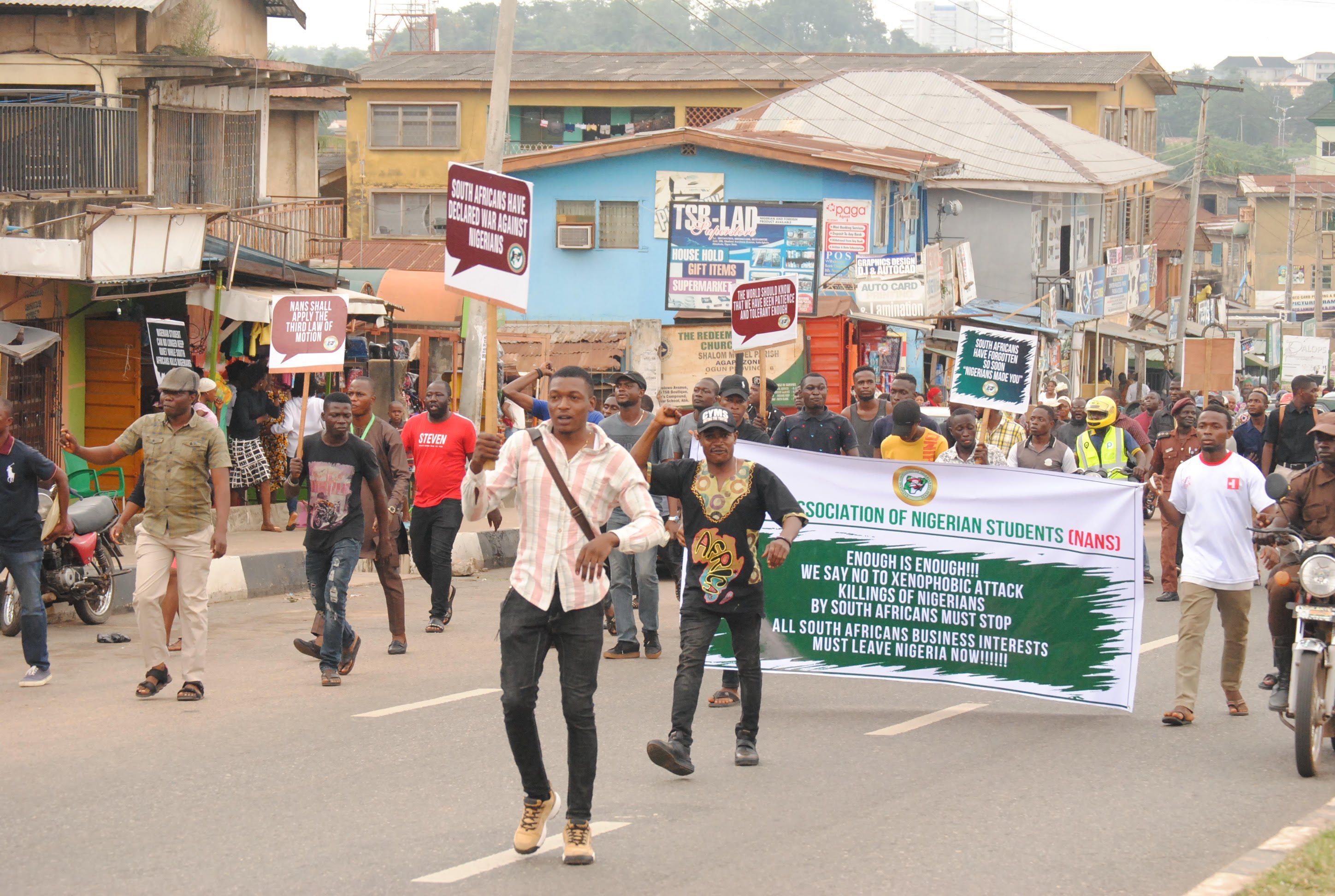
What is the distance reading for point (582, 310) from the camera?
32812mm

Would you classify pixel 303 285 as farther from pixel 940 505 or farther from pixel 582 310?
pixel 940 505

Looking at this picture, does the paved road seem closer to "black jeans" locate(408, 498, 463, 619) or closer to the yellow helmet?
"black jeans" locate(408, 498, 463, 619)

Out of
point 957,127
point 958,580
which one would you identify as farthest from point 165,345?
point 957,127

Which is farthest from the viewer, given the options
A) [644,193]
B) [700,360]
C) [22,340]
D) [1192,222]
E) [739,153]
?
[1192,222]

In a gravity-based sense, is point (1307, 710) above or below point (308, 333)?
below

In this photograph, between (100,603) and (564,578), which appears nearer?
(564,578)

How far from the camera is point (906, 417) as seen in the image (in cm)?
1217

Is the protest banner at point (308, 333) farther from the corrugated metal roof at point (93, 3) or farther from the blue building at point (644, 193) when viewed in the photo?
the blue building at point (644, 193)

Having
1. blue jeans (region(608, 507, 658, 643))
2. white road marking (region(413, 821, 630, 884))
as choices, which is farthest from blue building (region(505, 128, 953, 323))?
white road marking (region(413, 821, 630, 884))

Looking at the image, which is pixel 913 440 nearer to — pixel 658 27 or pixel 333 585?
pixel 333 585

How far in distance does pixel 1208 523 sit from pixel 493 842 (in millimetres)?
4820

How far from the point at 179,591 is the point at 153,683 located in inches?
23.3

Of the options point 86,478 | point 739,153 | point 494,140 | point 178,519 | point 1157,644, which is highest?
point 739,153

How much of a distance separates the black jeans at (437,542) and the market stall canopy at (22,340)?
4.92 metres
